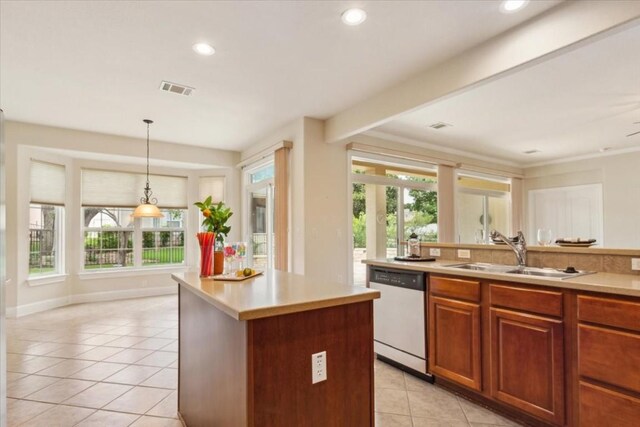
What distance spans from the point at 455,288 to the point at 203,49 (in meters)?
2.76

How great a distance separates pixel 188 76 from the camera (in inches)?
129

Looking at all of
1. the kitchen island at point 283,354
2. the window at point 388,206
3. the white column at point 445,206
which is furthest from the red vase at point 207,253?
the white column at point 445,206

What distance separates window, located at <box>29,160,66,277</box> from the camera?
5.03 metres

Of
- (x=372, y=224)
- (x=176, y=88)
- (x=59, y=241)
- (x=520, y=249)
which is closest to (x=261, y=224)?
(x=372, y=224)

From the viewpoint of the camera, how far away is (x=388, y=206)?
18.0 ft

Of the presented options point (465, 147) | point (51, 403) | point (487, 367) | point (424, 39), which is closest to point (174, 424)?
point (51, 403)

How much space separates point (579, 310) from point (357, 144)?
3402mm

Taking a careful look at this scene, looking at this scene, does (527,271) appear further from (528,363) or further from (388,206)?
(388,206)

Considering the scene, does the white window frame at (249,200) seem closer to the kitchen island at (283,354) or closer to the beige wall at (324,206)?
the beige wall at (324,206)

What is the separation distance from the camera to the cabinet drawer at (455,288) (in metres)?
2.39

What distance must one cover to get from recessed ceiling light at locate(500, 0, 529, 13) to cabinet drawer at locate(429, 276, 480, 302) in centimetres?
187

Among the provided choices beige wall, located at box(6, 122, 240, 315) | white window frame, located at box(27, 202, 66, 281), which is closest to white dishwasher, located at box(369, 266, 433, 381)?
beige wall, located at box(6, 122, 240, 315)

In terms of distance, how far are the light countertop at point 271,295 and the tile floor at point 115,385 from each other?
43.6 inches

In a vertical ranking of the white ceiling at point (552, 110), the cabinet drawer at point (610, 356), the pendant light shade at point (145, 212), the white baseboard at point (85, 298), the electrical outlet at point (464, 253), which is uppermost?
the white ceiling at point (552, 110)
